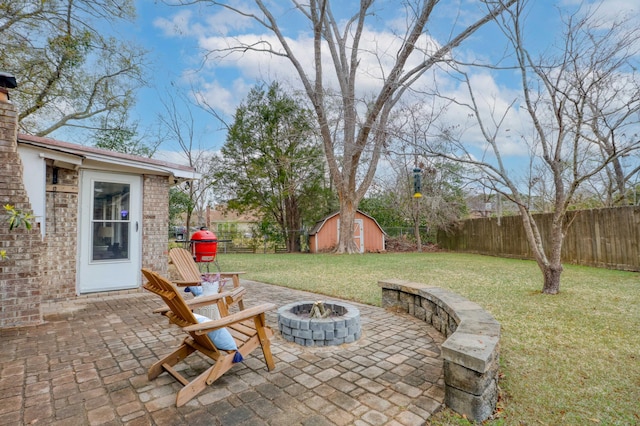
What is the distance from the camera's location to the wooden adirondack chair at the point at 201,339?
1.97m

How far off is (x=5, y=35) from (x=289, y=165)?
1104 cm

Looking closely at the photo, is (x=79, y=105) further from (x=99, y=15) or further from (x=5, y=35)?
(x=99, y=15)

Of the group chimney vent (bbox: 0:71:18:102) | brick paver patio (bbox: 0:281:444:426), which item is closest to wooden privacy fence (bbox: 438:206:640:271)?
brick paver patio (bbox: 0:281:444:426)

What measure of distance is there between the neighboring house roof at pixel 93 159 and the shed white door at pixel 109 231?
0.28m

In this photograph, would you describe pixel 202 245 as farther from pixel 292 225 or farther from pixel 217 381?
pixel 292 225

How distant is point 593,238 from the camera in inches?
332

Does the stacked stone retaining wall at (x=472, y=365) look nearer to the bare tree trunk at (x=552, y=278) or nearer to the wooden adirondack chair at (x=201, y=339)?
the wooden adirondack chair at (x=201, y=339)

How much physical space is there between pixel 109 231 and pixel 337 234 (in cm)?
1330

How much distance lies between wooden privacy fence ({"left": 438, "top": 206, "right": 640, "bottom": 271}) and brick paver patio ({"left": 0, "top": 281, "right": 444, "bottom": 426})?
515cm

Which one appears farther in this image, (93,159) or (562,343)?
→ (93,159)

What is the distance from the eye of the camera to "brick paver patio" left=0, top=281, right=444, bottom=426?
183cm

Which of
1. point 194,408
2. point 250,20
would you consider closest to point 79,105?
point 250,20

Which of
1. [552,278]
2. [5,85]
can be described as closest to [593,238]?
[552,278]

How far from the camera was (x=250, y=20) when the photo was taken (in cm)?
1296
